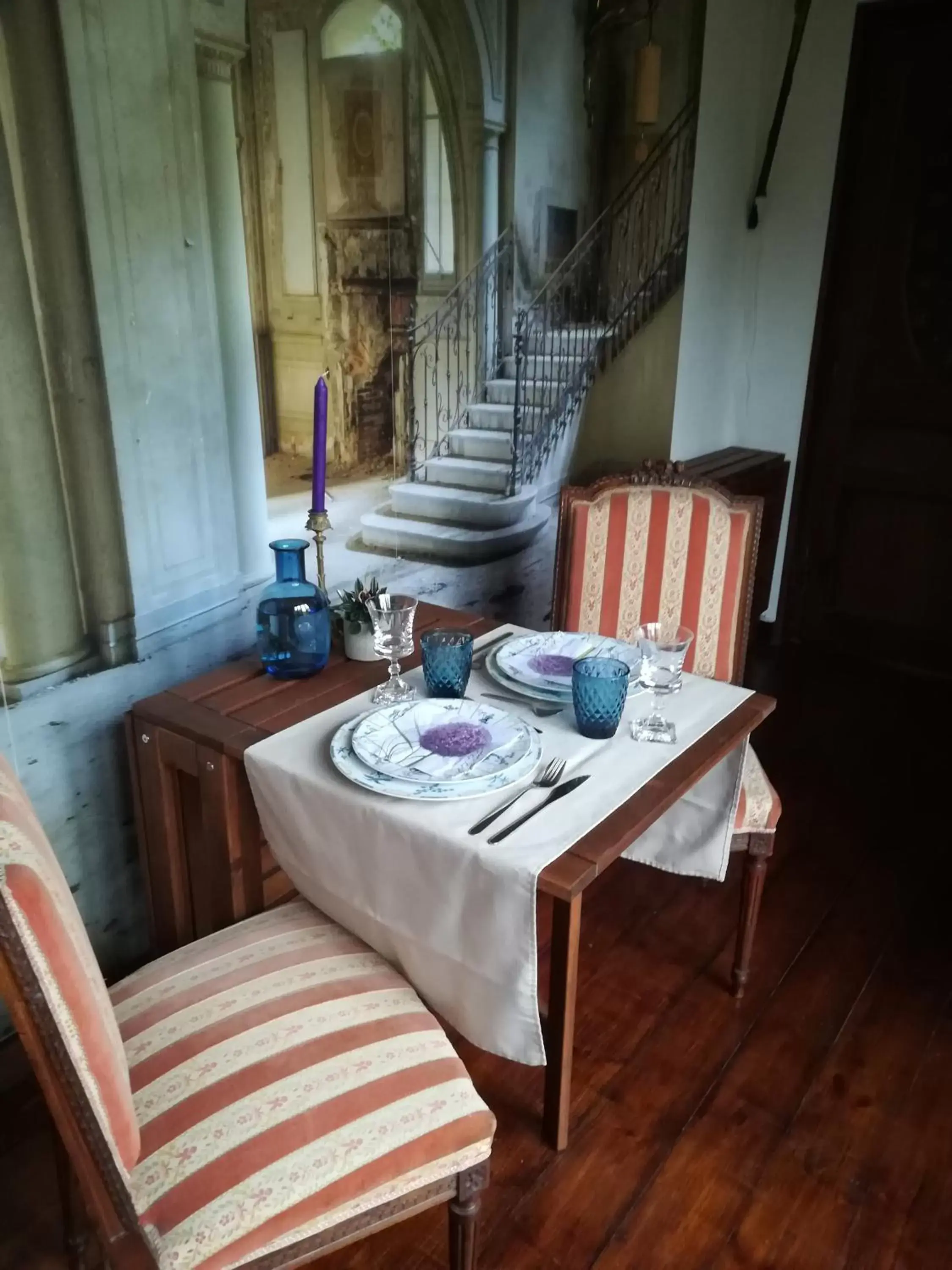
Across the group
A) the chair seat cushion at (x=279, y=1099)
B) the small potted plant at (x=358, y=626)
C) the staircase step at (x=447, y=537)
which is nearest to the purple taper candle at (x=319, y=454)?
the small potted plant at (x=358, y=626)

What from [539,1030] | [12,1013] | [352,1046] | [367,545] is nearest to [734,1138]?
[539,1030]

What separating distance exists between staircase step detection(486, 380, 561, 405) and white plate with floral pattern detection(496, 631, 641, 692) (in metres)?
0.74

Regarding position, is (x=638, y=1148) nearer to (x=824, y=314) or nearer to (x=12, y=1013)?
(x=12, y=1013)

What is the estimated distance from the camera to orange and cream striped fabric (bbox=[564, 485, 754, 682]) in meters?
1.78

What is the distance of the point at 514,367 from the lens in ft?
7.15

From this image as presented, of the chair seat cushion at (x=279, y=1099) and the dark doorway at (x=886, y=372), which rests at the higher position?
the dark doorway at (x=886, y=372)

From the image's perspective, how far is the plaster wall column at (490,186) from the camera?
6.52ft

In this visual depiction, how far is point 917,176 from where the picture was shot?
9.41 ft

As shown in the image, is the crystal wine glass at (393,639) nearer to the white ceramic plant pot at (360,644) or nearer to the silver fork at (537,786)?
the white ceramic plant pot at (360,644)

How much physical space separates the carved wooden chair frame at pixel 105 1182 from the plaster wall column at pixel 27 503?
0.72 m

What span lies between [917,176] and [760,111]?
0.53m

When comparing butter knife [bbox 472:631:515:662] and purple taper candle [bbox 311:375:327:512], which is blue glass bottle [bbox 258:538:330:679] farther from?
butter knife [bbox 472:631:515:662]

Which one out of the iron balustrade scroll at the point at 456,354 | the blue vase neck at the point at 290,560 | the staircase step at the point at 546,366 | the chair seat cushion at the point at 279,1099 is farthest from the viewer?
the staircase step at the point at 546,366

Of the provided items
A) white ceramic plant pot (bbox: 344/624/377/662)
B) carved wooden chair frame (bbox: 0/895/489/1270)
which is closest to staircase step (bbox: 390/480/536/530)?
white ceramic plant pot (bbox: 344/624/377/662)
